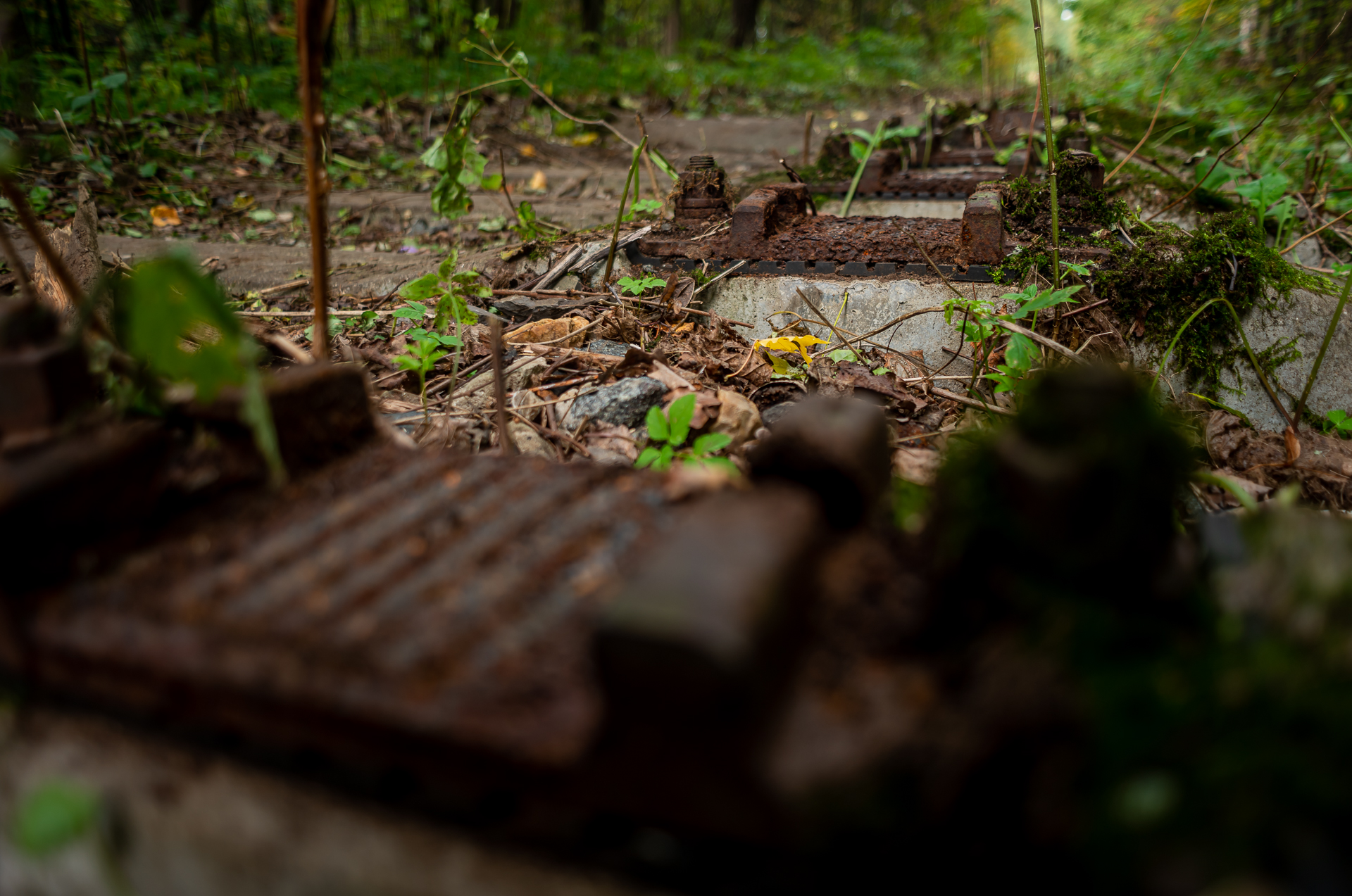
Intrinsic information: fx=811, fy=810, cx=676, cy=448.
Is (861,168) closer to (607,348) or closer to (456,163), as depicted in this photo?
(607,348)

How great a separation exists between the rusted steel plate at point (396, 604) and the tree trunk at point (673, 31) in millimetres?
16151

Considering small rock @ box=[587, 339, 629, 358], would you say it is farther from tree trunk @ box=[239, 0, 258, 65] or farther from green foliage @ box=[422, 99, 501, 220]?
tree trunk @ box=[239, 0, 258, 65]

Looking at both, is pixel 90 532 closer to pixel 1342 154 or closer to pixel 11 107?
pixel 11 107

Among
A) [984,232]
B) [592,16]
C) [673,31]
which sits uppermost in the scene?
[673,31]

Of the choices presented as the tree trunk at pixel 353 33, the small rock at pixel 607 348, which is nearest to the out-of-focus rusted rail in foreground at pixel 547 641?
the small rock at pixel 607 348

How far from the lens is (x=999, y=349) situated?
9.36 feet

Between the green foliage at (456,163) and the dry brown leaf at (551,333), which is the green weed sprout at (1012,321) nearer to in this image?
the dry brown leaf at (551,333)

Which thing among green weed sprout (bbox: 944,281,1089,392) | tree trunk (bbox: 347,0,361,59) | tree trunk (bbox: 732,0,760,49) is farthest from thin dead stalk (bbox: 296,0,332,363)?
tree trunk (bbox: 732,0,760,49)

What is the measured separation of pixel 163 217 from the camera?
4945 mm

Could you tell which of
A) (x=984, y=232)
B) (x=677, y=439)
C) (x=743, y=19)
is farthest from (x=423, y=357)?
(x=743, y=19)

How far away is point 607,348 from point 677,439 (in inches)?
35.2

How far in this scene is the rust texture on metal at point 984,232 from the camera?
10.2ft

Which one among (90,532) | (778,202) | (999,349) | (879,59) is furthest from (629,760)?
(879,59)

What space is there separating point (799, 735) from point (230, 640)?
2.17 feet
